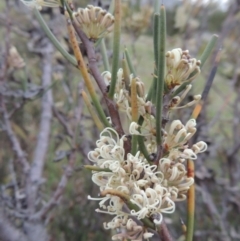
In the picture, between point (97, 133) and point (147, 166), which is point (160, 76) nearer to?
point (147, 166)

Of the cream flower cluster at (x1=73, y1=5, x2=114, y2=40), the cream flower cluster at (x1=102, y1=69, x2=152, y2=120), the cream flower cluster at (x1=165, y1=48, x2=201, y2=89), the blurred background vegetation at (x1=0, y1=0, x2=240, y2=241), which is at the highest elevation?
the cream flower cluster at (x1=73, y1=5, x2=114, y2=40)

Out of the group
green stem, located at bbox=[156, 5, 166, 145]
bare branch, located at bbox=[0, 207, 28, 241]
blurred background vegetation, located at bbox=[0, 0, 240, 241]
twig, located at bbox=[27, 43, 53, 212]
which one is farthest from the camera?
blurred background vegetation, located at bbox=[0, 0, 240, 241]

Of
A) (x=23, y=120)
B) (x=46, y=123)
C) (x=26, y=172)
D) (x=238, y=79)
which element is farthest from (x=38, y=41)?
(x=23, y=120)

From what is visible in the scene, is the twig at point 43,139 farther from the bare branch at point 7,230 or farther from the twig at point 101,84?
the twig at point 101,84

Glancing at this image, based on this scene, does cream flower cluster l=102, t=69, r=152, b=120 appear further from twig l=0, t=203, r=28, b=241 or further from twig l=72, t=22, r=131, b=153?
twig l=0, t=203, r=28, b=241

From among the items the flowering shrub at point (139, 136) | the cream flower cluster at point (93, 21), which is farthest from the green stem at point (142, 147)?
the cream flower cluster at point (93, 21)

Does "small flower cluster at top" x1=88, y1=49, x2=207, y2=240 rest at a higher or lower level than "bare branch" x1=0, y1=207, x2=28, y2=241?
higher

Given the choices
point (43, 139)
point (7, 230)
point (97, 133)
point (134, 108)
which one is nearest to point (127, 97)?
point (134, 108)

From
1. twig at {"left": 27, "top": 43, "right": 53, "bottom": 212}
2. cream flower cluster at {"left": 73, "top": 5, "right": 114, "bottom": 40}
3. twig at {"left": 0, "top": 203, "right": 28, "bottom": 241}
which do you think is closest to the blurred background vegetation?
twig at {"left": 27, "top": 43, "right": 53, "bottom": 212}

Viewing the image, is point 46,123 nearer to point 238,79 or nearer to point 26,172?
point 26,172
